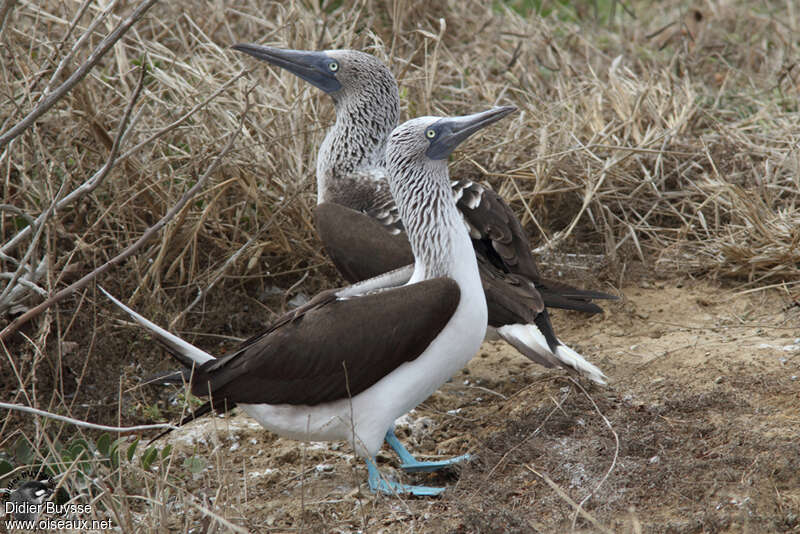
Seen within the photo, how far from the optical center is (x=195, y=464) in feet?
11.6

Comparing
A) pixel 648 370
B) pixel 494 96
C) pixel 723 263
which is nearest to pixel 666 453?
pixel 648 370

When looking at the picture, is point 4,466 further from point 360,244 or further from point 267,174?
point 267,174

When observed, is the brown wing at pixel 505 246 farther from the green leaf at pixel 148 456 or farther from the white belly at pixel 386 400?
the green leaf at pixel 148 456

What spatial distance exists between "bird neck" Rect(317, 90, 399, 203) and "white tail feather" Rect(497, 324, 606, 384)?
124 cm

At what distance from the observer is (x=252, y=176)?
474cm

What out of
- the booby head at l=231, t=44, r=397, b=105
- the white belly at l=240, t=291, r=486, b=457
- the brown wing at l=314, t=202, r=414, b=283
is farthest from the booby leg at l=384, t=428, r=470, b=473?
the booby head at l=231, t=44, r=397, b=105

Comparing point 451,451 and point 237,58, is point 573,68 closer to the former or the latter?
point 237,58

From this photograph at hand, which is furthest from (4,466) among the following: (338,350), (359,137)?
(359,137)

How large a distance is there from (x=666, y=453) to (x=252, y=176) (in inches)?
92.6

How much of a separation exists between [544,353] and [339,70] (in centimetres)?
193

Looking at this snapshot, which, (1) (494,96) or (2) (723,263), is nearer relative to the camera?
(2) (723,263)

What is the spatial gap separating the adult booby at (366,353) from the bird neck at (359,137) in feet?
4.28

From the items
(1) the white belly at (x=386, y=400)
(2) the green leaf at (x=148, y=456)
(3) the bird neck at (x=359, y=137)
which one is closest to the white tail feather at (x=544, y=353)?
(1) the white belly at (x=386, y=400)

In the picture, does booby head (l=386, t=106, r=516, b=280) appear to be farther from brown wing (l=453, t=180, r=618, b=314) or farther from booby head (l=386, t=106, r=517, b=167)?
brown wing (l=453, t=180, r=618, b=314)
